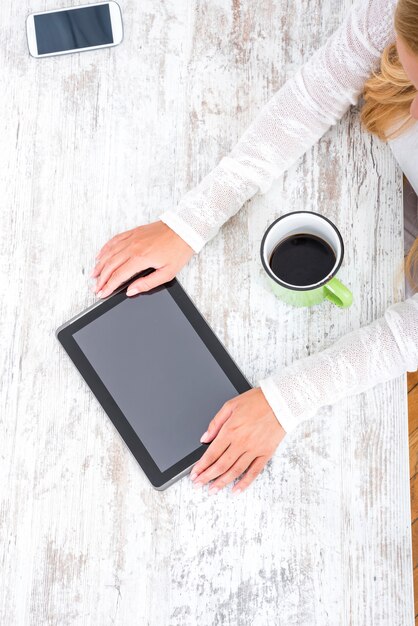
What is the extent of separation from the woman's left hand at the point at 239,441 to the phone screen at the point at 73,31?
1.79 feet

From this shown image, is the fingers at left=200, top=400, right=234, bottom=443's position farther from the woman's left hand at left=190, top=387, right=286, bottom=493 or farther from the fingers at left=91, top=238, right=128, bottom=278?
the fingers at left=91, top=238, right=128, bottom=278

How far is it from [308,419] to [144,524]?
0.24 meters

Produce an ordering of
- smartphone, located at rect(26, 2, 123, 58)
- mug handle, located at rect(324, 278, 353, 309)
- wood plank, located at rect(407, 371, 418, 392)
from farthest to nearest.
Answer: wood plank, located at rect(407, 371, 418, 392), smartphone, located at rect(26, 2, 123, 58), mug handle, located at rect(324, 278, 353, 309)

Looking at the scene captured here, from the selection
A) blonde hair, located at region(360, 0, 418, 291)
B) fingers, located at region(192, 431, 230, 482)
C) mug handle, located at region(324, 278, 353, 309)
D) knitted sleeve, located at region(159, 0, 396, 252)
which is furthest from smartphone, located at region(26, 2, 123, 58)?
fingers, located at region(192, 431, 230, 482)

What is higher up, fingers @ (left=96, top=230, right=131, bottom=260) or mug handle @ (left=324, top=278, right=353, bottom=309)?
fingers @ (left=96, top=230, right=131, bottom=260)

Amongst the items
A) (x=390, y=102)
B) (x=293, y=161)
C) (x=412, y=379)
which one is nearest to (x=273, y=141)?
(x=293, y=161)

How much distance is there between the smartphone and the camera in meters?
0.96

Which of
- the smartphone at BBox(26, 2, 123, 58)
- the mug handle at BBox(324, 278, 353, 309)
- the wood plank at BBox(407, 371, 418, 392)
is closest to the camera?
the mug handle at BBox(324, 278, 353, 309)

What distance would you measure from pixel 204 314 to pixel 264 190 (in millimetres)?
190

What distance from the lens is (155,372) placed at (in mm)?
856

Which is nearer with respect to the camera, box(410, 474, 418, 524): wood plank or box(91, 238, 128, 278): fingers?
box(91, 238, 128, 278): fingers

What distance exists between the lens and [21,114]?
0.96 m

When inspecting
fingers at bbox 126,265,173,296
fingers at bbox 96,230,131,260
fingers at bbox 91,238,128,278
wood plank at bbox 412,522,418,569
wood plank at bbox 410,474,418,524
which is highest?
fingers at bbox 96,230,131,260

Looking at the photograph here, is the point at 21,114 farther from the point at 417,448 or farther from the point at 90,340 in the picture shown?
the point at 417,448
